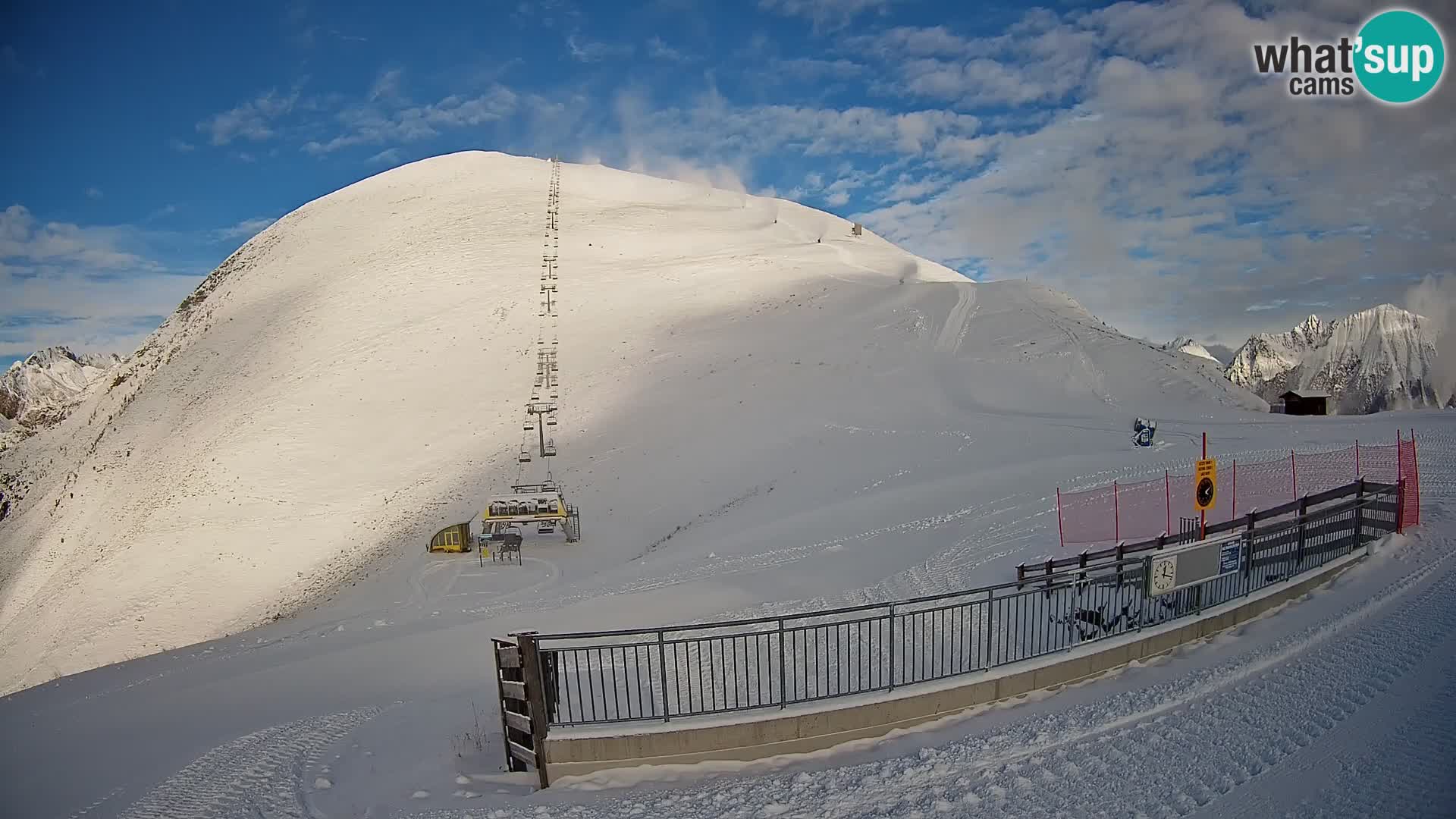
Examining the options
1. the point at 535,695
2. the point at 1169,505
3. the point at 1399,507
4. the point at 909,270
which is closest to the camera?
the point at 535,695

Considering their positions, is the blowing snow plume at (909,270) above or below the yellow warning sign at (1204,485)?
above

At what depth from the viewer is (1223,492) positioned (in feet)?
71.7

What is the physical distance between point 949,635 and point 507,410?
33469 millimetres

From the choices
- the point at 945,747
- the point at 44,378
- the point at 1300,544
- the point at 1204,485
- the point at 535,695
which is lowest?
the point at 945,747

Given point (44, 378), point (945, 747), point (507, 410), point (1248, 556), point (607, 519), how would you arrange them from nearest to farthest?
point (945, 747) → point (1248, 556) → point (607, 519) → point (507, 410) → point (44, 378)

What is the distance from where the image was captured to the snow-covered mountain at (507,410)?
3017 centimetres

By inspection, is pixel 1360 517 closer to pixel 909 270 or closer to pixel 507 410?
pixel 507 410

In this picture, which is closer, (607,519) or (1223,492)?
(1223,492)

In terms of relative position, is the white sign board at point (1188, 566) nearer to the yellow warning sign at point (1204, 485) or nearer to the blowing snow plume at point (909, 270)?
the yellow warning sign at point (1204, 485)

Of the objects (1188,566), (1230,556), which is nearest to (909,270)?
(1230,556)

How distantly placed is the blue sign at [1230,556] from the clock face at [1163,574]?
135 cm

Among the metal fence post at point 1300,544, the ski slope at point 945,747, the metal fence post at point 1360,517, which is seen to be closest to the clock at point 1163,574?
the ski slope at point 945,747

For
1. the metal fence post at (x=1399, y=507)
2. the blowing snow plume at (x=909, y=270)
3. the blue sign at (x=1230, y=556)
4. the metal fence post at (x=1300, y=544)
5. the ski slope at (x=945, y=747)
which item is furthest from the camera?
the blowing snow plume at (x=909, y=270)

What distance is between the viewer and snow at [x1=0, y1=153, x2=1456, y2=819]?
315 inches
